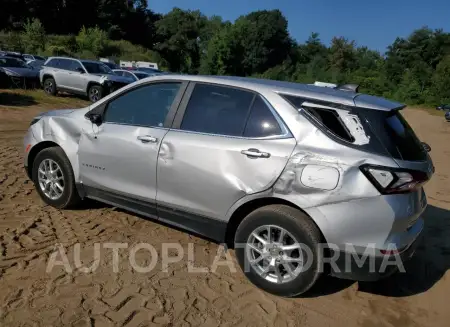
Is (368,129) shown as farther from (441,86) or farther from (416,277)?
(441,86)

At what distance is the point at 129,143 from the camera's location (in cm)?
416

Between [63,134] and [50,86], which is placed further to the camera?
[50,86]

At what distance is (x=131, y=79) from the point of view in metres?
17.5

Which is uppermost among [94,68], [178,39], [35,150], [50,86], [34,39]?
[178,39]

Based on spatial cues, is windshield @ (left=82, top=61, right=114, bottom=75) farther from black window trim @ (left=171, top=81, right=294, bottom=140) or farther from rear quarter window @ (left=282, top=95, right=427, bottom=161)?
rear quarter window @ (left=282, top=95, right=427, bottom=161)

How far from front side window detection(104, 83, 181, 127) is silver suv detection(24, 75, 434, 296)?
0.5 inches

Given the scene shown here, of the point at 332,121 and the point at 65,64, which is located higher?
the point at 332,121

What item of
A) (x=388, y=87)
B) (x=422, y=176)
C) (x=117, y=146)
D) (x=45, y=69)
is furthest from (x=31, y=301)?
(x=388, y=87)

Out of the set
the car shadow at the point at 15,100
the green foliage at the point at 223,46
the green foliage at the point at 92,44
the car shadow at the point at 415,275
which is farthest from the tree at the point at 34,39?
the car shadow at the point at 415,275

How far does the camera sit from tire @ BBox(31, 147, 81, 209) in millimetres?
4685

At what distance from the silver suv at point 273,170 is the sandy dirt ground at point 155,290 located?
0.30 m

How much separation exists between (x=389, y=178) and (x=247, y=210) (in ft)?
3.78

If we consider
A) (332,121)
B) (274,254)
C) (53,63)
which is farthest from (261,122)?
(53,63)

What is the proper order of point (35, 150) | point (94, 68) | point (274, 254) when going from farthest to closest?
1. point (94, 68)
2. point (35, 150)
3. point (274, 254)
